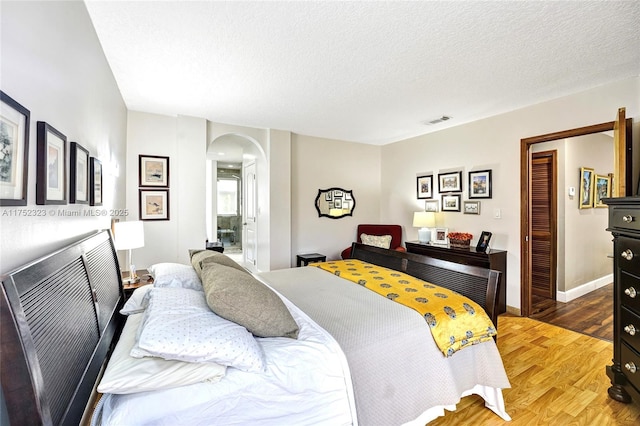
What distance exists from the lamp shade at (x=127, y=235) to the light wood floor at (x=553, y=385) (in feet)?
8.65

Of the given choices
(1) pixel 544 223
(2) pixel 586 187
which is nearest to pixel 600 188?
(2) pixel 586 187

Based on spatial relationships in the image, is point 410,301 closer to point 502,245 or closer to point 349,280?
point 349,280

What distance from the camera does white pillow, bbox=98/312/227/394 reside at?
1.01m

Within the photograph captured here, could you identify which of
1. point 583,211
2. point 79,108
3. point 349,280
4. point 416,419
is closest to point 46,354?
point 79,108

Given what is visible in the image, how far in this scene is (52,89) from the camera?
1259mm

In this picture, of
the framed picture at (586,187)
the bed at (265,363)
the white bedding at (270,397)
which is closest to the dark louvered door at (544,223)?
the framed picture at (586,187)

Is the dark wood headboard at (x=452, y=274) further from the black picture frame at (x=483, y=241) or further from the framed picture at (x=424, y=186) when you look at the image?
the framed picture at (x=424, y=186)

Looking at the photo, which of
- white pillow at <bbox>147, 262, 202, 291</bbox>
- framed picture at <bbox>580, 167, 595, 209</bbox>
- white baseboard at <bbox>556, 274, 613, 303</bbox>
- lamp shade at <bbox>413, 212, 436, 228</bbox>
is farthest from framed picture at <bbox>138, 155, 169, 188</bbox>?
framed picture at <bbox>580, 167, 595, 209</bbox>

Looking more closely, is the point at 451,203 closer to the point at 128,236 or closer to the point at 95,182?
the point at 128,236

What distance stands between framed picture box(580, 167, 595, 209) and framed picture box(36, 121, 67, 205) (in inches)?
224

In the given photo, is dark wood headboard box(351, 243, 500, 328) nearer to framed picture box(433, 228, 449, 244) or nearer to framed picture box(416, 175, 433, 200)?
framed picture box(433, 228, 449, 244)

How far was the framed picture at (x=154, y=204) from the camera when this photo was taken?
376cm

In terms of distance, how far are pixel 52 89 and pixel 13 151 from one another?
1.65 ft

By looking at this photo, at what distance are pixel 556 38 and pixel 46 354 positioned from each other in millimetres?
3237
